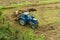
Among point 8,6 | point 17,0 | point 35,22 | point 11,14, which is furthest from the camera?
point 17,0

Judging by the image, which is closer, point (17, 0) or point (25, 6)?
point (25, 6)

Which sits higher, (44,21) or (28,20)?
(28,20)

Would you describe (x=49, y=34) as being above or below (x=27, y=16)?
below

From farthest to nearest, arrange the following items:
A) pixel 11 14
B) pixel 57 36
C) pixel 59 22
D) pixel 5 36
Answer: pixel 11 14
pixel 59 22
pixel 57 36
pixel 5 36

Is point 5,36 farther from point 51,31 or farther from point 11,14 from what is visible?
point 11,14

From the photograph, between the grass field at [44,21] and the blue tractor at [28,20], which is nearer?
the grass field at [44,21]

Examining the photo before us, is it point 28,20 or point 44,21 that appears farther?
point 44,21

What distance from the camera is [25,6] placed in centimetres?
1386

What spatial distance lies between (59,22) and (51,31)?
1.28m

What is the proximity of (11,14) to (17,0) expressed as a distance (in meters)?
2.33

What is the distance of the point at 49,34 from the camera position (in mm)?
10562

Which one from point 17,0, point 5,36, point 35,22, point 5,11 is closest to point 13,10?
point 5,11

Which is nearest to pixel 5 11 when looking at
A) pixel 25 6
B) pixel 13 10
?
pixel 13 10

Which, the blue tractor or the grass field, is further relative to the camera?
the blue tractor
